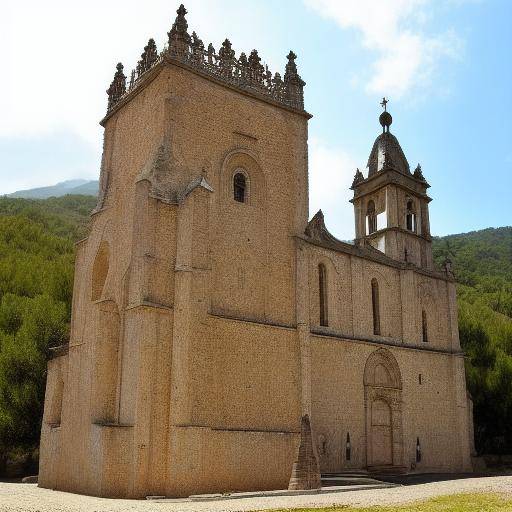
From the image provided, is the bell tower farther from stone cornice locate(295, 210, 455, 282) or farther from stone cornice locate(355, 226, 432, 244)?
stone cornice locate(295, 210, 455, 282)

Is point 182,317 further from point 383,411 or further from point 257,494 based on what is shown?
point 383,411

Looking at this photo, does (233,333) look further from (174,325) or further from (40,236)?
(40,236)

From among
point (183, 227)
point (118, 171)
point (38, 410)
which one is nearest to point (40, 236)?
point (38, 410)

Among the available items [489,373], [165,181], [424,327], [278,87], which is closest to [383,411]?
[424,327]

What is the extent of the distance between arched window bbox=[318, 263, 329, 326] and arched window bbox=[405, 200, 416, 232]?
774 centimetres

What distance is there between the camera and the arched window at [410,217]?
27.2 m

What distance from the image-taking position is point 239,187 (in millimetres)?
19125

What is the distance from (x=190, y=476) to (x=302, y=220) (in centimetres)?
876

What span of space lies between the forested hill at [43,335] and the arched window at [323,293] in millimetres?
9539

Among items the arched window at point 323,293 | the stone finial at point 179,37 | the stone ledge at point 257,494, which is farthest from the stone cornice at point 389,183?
the stone ledge at point 257,494

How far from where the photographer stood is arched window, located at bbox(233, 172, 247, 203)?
19000mm

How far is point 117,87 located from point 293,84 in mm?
5899

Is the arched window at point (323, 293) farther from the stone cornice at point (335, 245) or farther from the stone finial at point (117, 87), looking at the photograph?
the stone finial at point (117, 87)

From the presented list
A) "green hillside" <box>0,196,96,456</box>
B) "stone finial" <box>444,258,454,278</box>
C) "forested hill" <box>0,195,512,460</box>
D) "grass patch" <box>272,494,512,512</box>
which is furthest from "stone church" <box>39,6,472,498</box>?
"grass patch" <box>272,494,512,512</box>
